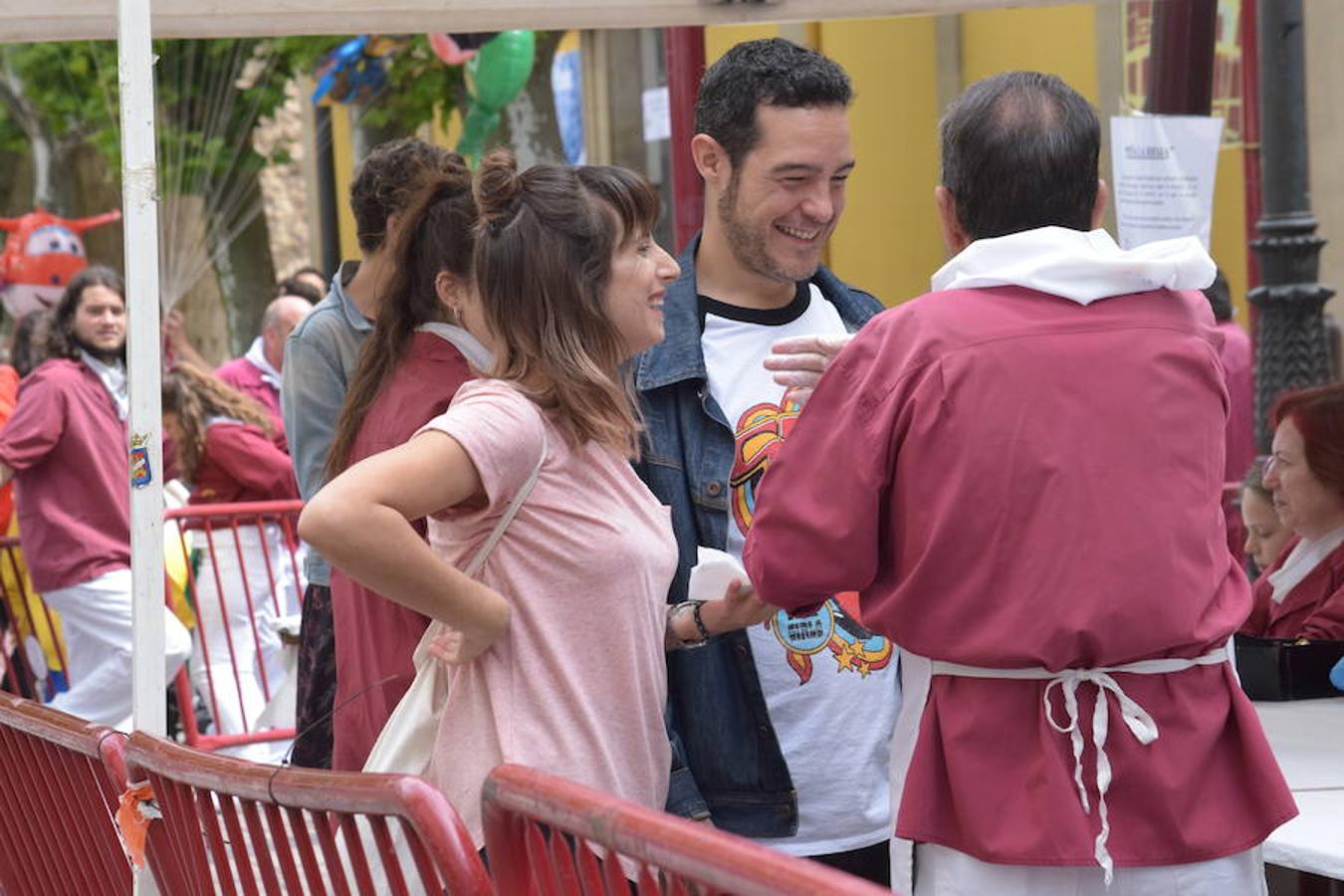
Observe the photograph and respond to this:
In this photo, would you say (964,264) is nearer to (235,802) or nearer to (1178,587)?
(1178,587)

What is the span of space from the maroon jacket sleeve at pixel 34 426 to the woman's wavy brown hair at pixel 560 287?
518 centimetres

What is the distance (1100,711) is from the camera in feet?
8.29

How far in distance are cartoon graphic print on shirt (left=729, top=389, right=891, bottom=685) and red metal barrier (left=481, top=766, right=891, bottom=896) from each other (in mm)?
945

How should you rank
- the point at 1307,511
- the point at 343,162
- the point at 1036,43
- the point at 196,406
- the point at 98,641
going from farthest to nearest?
the point at 343,162, the point at 1036,43, the point at 196,406, the point at 98,641, the point at 1307,511

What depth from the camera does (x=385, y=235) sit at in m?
4.65

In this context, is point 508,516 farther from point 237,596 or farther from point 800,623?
point 237,596

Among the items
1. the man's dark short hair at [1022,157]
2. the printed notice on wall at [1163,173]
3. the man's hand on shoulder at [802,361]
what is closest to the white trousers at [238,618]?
the printed notice on wall at [1163,173]

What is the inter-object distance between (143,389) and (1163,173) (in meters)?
3.99

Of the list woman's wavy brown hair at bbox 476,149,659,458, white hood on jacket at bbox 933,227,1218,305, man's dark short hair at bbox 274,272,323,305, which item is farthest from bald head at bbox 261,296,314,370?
white hood on jacket at bbox 933,227,1218,305

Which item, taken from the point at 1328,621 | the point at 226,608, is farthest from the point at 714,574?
the point at 226,608

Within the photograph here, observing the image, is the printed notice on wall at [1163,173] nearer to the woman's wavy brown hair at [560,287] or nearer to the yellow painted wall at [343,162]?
the woman's wavy brown hair at [560,287]

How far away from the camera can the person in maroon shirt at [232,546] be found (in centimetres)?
824

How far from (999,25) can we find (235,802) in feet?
38.4

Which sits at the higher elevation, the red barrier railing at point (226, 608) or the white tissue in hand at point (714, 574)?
the white tissue in hand at point (714, 574)
